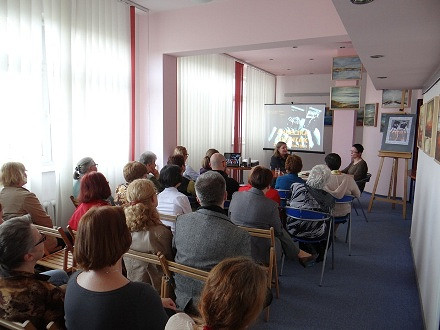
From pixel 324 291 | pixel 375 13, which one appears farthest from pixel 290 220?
pixel 375 13

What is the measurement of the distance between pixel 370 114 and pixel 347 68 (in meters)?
1.38

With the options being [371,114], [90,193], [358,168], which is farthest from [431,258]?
Answer: [371,114]

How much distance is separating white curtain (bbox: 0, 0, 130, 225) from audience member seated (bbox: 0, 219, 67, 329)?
264 centimetres

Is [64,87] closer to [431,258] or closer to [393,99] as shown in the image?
[431,258]

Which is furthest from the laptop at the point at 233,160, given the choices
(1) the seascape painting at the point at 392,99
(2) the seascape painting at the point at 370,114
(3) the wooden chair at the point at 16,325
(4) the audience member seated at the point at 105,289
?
(3) the wooden chair at the point at 16,325

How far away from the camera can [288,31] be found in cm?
452

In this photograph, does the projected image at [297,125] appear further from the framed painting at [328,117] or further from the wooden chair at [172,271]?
the wooden chair at [172,271]

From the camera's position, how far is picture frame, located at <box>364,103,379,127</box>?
25.0 ft

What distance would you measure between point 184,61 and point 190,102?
799 mm

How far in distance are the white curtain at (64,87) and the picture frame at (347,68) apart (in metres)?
4.37

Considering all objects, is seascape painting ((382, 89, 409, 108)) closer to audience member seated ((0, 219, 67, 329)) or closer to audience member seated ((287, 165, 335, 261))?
audience member seated ((287, 165, 335, 261))

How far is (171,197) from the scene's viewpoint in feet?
9.78

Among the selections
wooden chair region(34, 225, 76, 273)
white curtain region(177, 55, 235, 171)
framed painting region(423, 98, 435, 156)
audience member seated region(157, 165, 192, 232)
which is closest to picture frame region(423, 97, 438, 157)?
framed painting region(423, 98, 435, 156)

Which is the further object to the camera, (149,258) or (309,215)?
(309,215)
